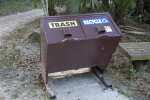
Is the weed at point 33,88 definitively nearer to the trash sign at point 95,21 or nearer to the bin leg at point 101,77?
the bin leg at point 101,77

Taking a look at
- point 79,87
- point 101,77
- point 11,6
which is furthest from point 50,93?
point 11,6

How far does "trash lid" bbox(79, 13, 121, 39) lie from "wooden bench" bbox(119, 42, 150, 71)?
0.68m

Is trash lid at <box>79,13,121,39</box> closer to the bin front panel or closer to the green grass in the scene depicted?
the bin front panel

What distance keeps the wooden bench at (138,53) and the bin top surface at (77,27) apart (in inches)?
27.3

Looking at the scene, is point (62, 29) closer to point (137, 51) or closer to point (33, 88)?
point (33, 88)

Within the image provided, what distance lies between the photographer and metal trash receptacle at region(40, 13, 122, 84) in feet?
9.02

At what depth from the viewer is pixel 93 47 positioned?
3.03 m

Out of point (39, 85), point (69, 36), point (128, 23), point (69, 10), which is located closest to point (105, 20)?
point (69, 36)

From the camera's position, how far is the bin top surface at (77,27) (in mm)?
2740

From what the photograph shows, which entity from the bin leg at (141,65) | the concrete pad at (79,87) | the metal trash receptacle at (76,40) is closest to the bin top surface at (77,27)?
the metal trash receptacle at (76,40)

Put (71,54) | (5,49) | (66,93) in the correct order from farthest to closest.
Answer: (5,49) < (66,93) < (71,54)

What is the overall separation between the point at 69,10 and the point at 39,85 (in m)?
2.40

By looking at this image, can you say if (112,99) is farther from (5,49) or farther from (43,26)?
(5,49)

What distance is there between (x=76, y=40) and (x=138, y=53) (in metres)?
1.38
